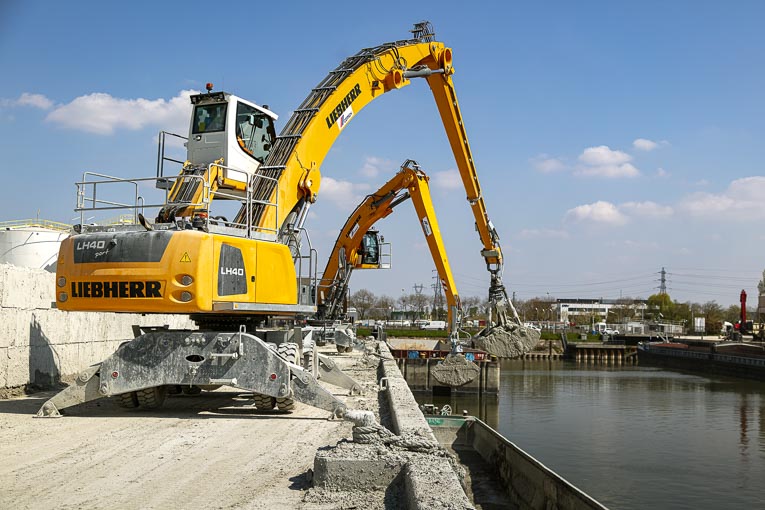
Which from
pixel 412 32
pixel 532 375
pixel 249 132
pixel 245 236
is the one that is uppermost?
pixel 412 32

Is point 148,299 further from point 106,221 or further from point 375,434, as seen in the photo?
point 375,434

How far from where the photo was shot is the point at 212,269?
9594 mm

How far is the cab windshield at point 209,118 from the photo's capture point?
11898mm

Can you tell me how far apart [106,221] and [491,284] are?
70.6 feet

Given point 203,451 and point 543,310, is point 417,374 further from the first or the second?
point 543,310

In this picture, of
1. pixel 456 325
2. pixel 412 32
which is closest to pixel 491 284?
pixel 456 325

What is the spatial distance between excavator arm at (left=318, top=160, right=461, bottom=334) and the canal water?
643 centimetres

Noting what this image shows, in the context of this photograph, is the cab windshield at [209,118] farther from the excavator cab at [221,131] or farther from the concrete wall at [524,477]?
the concrete wall at [524,477]

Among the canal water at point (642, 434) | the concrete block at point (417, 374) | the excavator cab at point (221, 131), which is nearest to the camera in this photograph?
the excavator cab at point (221, 131)

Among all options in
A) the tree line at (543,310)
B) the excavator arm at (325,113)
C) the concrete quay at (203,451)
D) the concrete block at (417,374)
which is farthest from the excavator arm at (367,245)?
the tree line at (543,310)

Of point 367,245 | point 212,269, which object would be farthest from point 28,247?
point 367,245

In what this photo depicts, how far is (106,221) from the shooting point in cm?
1130

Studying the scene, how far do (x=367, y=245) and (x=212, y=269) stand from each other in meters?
23.8

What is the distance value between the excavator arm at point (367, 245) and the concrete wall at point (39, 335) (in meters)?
16.1
